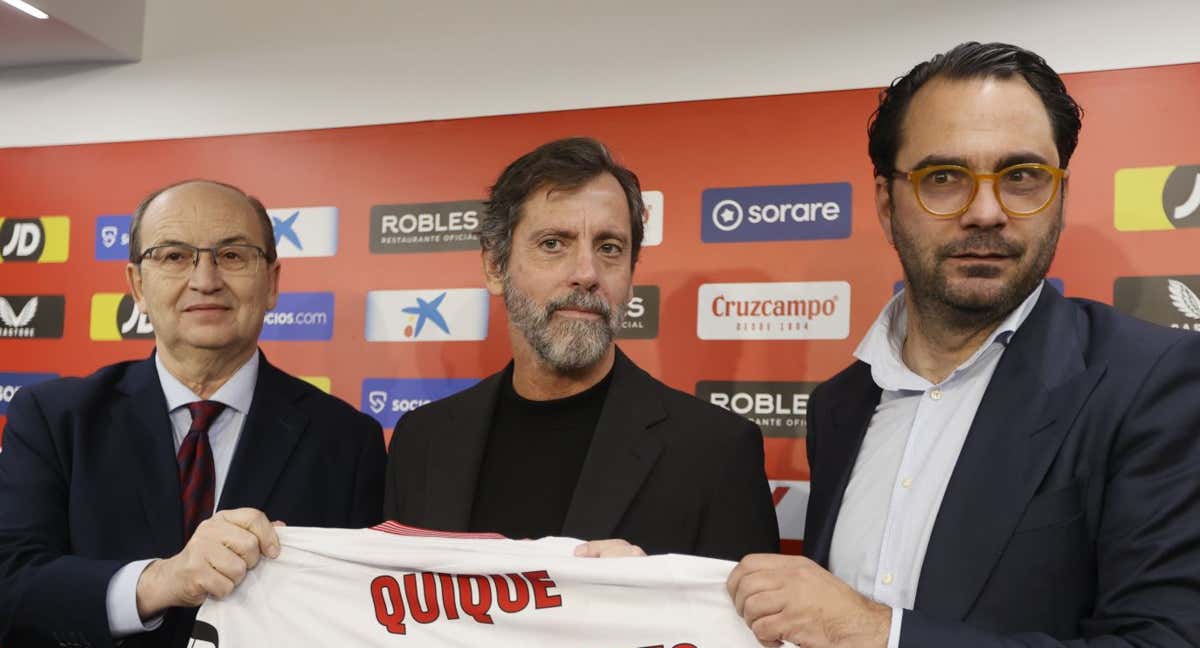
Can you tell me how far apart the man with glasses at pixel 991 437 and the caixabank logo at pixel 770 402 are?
79cm

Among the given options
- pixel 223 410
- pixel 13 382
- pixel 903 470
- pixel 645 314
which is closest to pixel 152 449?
pixel 223 410

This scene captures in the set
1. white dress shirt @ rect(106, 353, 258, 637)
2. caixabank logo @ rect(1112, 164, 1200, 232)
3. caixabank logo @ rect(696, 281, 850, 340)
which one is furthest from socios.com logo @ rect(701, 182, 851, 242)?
white dress shirt @ rect(106, 353, 258, 637)

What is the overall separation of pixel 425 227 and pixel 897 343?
5.81ft

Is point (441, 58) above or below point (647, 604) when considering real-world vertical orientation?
above

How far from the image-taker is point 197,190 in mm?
2607

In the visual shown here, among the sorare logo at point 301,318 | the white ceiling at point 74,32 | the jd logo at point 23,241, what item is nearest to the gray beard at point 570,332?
the sorare logo at point 301,318

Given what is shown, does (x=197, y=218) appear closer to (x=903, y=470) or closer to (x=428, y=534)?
(x=428, y=534)

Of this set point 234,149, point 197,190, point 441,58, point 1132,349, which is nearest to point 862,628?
point 1132,349

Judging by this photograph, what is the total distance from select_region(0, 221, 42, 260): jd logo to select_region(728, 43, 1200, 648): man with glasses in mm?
3078

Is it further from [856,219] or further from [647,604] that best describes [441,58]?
[647,604]

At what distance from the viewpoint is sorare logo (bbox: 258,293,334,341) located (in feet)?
11.6

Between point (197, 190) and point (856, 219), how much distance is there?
178cm

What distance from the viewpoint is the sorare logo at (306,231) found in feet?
11.7

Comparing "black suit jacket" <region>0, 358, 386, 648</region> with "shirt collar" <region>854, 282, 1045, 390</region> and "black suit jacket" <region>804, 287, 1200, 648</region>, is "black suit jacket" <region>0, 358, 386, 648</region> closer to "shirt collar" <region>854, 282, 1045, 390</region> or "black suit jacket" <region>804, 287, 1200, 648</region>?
"shirt collar" <region>854, 282, 1045, 390</region>
